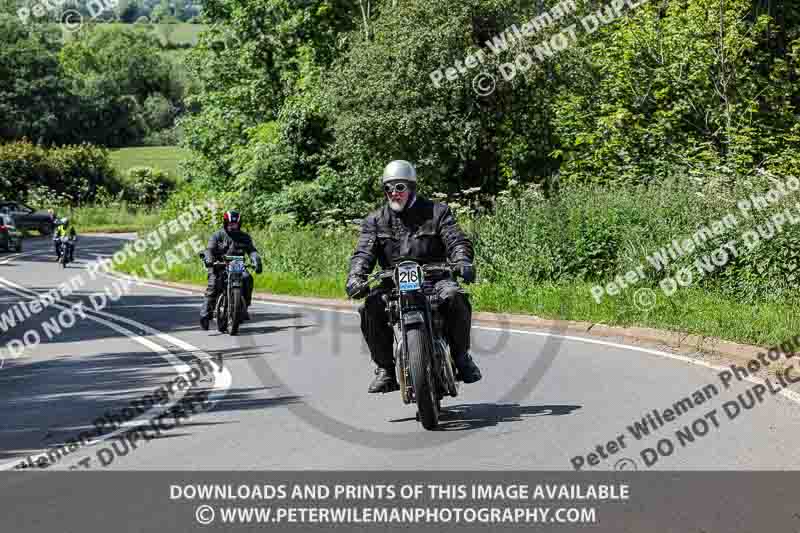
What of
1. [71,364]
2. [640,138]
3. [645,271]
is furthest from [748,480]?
[640,138]

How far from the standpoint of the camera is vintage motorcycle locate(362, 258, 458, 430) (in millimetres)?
8758

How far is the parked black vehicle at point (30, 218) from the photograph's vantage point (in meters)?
63.9

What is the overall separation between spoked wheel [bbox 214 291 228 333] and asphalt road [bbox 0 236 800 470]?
0.60 m

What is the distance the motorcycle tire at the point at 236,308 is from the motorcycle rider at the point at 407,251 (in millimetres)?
8856

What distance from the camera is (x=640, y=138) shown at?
3653 centimetres

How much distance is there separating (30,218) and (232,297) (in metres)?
50.2

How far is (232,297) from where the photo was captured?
1814 centimetres

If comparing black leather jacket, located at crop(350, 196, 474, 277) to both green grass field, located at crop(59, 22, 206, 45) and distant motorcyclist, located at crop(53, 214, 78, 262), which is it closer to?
distant motorcyclist, located at crop(53, 214, 78, 262)

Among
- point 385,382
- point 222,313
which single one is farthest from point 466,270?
point 222,313

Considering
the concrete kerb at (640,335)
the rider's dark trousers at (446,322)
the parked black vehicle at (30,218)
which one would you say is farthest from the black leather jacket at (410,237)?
the parked black vehicle at (30,218)

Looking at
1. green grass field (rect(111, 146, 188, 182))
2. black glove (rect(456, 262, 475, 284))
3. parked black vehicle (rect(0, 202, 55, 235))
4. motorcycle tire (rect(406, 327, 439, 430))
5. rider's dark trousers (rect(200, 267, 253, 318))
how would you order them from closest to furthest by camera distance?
motorcycle tire (rect(406, 327, 439, 430)), black glove (rect(456, 262, 475, 284)), rider's dark trousers (rect(200, 267, 253, 318)), parked black vehicle (rect(0, 202, 55, 235)), green grass field (rect(111, 146, 188, 182))

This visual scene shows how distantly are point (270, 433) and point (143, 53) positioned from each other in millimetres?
129863

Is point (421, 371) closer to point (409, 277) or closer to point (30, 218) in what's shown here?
point (409, 277)

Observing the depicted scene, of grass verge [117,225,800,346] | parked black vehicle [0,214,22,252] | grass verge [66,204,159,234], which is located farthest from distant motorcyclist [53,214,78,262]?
grass verge [66,204,159,234]
